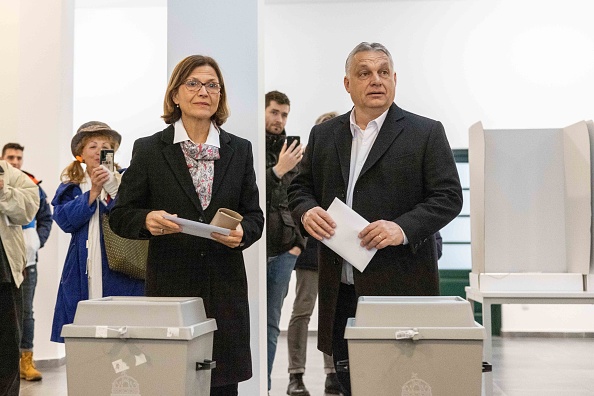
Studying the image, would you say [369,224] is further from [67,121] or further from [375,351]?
[67,121]

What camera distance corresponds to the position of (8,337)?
337 cm

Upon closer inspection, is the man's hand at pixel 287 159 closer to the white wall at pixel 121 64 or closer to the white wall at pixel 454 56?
the white wall at pixel 454 56

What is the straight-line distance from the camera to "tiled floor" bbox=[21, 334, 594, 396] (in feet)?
15.5

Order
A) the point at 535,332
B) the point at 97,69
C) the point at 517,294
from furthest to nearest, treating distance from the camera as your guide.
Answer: the point at 97,69 → the point at 535,332 → the point at 517,294

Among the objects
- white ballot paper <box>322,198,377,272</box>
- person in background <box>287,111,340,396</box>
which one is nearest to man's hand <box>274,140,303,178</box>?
person in background <box>287,111,340,396</box>

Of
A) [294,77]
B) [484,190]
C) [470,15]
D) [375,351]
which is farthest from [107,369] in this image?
[470,15]

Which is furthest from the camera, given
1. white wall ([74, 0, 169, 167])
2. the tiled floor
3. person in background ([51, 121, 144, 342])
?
white wall ([74, 0, 169, 167])

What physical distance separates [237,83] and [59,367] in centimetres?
353

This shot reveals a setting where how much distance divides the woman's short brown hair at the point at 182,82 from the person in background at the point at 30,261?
2.76 metres

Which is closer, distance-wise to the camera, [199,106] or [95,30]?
[199,106]

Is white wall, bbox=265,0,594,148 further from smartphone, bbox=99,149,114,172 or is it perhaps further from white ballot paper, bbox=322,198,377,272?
white ballot paper, bbox=322,198,377,272

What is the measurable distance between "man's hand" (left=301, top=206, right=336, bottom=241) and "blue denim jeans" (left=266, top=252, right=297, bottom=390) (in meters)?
1.68

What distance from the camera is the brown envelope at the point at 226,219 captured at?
2082mm

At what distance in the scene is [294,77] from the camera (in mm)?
8078
